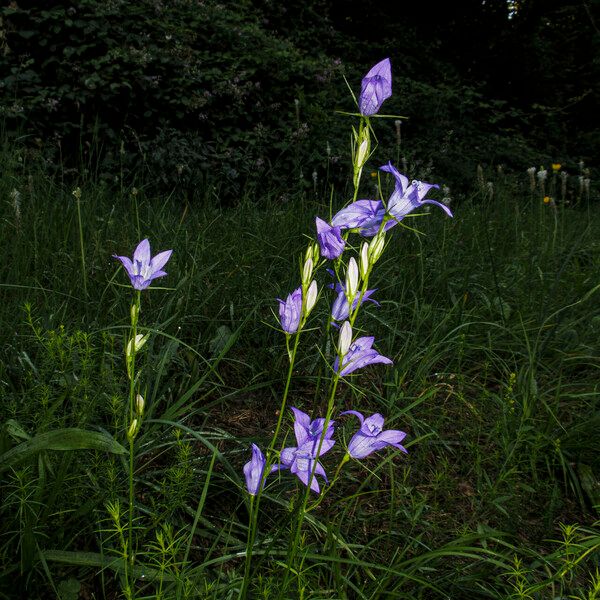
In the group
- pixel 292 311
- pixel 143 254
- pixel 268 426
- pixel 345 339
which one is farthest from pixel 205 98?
pixel 345 339

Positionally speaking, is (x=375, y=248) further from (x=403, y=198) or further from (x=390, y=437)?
(x=390, y=437)

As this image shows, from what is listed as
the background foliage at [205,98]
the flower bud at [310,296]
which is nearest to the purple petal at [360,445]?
the flower bud at [310,296]

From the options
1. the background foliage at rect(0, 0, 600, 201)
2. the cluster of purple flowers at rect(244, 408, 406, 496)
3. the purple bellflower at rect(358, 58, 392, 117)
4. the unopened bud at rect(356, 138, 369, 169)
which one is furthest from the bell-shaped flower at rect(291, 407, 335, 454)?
the background foliage at rect(0, 0, 600, 201)

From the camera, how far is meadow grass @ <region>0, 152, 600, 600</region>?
1.33 meters

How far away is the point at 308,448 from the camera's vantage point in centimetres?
107

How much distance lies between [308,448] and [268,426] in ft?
3.06

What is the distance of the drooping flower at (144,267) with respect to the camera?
104 centimetres

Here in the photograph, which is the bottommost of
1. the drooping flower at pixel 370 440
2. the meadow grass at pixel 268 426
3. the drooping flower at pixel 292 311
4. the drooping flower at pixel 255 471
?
the meadow grass at pixel 268 426

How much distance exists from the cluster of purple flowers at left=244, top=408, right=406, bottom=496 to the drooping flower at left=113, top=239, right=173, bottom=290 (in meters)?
0.32

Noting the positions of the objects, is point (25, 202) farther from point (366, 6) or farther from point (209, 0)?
point (366, 6)

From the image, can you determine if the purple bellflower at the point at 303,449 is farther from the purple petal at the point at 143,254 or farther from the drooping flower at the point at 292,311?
the purple petal at the point at 143,254

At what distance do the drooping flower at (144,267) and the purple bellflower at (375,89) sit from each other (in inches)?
15.9

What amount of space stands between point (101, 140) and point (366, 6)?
7036 mm

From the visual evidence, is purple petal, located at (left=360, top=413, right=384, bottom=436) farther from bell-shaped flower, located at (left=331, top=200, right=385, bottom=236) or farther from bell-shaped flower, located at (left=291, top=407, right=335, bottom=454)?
bell-shaped flower, located at (left=331, top=200, right=385, bottom=236)
